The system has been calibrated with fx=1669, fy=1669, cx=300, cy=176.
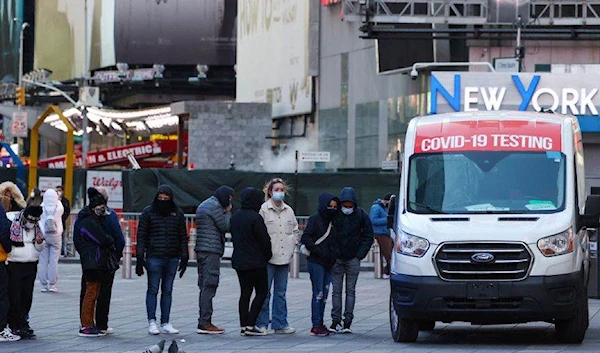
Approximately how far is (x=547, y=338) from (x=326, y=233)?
9.26ft

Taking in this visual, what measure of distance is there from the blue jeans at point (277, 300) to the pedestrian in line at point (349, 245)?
59 cm

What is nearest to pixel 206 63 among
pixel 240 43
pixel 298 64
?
pixel 240 43

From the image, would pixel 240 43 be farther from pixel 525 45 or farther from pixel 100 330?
pixel 100 330

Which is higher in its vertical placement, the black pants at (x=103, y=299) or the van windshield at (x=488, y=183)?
the van windshield at (x=488, y=183)

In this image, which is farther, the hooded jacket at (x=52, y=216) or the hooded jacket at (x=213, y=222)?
the hooded jacket at (x=52, y=216)

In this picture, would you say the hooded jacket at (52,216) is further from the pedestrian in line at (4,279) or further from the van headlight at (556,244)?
the van headlight at (556,244)

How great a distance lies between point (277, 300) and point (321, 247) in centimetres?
86

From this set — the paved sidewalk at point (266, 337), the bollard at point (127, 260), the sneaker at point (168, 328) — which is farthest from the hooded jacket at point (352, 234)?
the bollard at point (127, 260)

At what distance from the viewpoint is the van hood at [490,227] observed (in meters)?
17.3

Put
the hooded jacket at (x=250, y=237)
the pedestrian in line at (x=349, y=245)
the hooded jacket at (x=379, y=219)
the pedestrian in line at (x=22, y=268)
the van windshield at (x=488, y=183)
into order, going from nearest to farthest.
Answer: the van windshield at (x=488, y=183) → the pedestrian in line at (x=22, y=268) → the hooded jacket at (x=250, y=237) → the pedestrian in line at (x=349, y=245) → the hooded jacket at (x=379, y=219)

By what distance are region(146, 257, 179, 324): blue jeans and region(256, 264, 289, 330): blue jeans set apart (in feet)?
3.62

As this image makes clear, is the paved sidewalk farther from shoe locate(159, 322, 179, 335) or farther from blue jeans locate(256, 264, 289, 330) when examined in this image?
blue jeans locate(256, 264, 289, 330)

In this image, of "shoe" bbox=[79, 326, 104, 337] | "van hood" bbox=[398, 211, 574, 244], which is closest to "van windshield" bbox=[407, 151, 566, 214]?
"van hood" bbox=[398, 211, 574, 244]

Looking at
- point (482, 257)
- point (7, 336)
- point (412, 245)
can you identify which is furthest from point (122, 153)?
point (482, 257)
